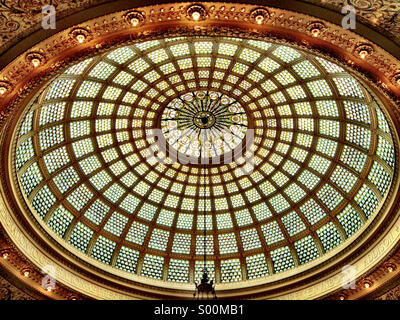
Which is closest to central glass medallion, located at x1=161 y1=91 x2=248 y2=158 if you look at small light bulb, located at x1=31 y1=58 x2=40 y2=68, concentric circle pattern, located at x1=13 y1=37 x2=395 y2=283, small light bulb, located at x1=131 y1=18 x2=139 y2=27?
concentric circle pattern, located at x1=13 y1=37 x2=395 y2=283

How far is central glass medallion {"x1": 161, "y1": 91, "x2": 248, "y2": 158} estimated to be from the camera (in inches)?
779

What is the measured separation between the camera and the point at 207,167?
2156 cm

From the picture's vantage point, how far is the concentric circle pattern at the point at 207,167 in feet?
55.9

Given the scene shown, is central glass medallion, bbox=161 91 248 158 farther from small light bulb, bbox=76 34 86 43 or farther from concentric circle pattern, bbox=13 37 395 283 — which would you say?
small light bulb, bbox=76 34 86 43

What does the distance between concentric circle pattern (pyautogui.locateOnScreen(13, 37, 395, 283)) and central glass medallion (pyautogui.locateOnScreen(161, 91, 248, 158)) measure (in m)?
0.14

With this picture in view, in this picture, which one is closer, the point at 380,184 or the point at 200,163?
the point at 380,184

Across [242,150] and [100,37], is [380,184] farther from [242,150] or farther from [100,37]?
[100,37]

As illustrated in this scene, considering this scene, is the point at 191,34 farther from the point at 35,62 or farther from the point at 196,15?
the point at 35,62

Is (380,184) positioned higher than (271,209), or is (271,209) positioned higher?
(271,209)

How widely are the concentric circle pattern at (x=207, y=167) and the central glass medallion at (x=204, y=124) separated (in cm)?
14

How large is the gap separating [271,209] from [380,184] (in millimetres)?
5668
